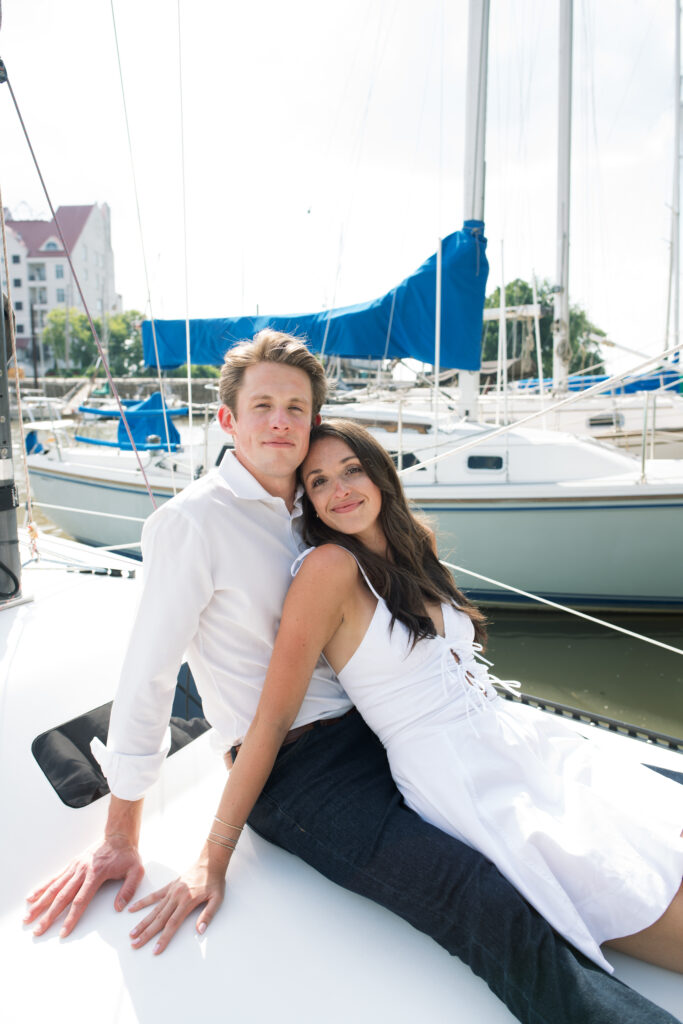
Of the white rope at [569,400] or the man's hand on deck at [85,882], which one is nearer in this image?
the man's hand on deck at [85,882]

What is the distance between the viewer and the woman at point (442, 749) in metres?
1.23

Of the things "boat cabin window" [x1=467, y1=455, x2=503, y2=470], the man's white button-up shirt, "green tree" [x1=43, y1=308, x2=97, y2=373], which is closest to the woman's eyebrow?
the man's white button-up shirt

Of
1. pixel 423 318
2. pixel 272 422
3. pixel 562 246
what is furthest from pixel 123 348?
pixel 272 422

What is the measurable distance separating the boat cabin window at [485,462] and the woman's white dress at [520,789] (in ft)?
15.6

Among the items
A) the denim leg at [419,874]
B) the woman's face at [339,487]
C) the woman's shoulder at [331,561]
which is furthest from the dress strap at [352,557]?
the denim leg at [419,874]

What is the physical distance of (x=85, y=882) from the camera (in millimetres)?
1342

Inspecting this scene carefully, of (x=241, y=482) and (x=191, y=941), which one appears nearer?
(x=191, y=941)

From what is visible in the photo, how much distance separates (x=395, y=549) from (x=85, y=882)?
108 centimetres

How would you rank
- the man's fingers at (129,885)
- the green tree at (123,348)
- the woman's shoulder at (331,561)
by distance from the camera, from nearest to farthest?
1. the man's fingers at (129,885)
2. the woman's shoulder at (331,561)
3. the green tree at (123,348)

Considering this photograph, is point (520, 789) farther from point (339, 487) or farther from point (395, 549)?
point (339, 487)

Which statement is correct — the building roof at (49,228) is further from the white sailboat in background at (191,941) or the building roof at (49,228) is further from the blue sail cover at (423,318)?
the white sailboat in background at (191,941)

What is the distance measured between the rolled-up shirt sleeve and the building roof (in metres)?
62.4

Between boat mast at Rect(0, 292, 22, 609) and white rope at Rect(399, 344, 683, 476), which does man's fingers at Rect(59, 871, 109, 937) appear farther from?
white rope at Rect(399, 344, 683, 476)

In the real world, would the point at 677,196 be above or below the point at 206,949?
above
